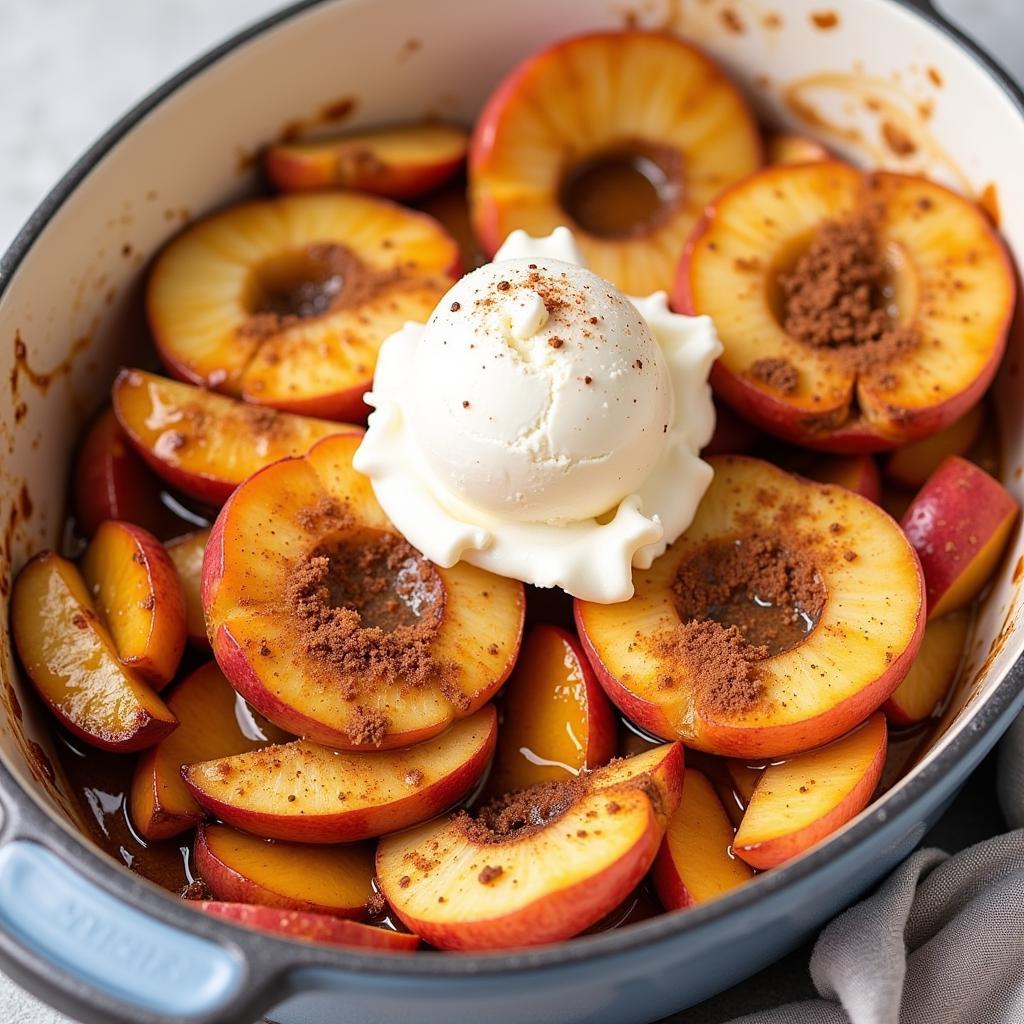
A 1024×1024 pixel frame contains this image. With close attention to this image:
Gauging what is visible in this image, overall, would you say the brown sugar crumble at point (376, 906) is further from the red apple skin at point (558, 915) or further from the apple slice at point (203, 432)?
the apple slice at point (203, 432)

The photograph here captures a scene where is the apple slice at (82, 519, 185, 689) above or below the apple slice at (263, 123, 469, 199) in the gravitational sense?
below

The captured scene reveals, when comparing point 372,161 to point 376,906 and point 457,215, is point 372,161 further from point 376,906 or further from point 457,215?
point 376,906

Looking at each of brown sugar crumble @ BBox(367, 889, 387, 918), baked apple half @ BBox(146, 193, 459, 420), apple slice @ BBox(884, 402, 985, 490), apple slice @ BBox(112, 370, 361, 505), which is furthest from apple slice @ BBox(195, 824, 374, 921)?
apple slice @ BBox(884, 402, 985, 490)

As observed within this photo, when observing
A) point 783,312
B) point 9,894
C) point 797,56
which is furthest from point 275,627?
point 797,56

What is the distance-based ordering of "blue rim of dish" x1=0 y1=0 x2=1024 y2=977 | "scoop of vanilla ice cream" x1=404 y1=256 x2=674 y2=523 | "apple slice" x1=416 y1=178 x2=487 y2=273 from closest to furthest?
"blue rim of dish" x1=0 y1=0 x2=1024 y2=977 → "scoop of vanilla ice cream" x1=404 y1=256 x2=674 y2=523 → "apple slice" x1=416 y1=178 x2=487 y2=273

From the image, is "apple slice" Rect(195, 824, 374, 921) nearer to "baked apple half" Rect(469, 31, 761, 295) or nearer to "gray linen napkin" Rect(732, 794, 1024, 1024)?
"gray linen napkin" Rect(732, 794, 1024, 1024)

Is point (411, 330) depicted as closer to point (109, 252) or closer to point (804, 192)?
point (109, 252)

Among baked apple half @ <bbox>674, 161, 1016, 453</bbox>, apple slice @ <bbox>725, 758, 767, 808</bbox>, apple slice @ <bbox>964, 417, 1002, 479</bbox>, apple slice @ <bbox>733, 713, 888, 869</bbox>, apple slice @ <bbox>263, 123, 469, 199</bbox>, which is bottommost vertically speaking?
apple slice @ <bbox>964, 417, 1002, 479</bbox>
